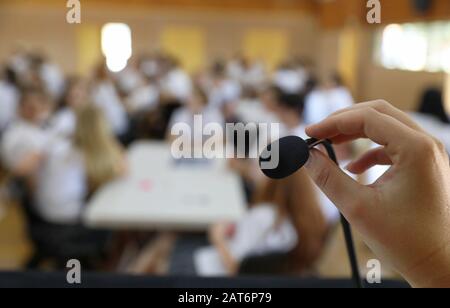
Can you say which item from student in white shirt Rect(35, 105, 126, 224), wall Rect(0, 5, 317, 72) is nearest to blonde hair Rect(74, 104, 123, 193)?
student in white shirt Rect(35, 105, 126, 224)

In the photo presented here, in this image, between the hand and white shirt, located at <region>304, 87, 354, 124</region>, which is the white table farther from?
white shirt, located at <region>304, 87, 354, 124</region>

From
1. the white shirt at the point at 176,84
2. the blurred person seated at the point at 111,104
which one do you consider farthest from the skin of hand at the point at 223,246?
the white shirt at the point at 176,84

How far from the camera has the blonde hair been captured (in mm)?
2150

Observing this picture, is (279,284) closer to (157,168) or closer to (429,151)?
(429,151)

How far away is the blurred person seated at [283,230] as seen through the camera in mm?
1464

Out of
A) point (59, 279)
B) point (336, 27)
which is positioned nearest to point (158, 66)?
point (336, 27)

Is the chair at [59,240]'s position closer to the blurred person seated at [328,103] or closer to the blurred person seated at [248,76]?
the blurred person seated at [328,103]

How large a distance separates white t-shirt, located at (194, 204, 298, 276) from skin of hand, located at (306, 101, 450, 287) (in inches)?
43.3

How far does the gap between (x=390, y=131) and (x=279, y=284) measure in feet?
0.62

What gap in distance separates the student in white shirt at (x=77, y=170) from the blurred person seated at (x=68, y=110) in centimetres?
16

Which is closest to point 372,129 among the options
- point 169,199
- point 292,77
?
point 169,199

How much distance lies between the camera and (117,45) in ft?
1.83

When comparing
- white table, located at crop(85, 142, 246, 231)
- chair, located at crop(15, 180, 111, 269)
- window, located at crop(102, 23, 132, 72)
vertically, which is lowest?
chair, located at crop(15, 180, 111, 269)

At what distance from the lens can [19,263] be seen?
2430 millimetres
